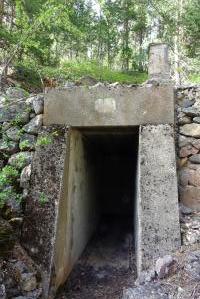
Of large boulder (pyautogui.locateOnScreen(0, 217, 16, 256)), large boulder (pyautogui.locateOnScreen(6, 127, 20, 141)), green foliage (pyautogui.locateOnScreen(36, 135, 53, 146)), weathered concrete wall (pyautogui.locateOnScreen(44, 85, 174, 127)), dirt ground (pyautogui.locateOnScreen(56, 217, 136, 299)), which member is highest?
weathered concrete wall (pyautogui.locateOnScreen(44, 85, 174, 127))

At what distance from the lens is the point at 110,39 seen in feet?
57.1

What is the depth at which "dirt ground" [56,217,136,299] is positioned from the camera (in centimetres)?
421

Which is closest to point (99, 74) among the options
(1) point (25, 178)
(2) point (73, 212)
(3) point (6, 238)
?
(2) point (73, 212)

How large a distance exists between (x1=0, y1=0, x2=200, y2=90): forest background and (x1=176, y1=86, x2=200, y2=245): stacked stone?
4345 mm

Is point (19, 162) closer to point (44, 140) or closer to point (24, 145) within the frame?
point (24, 145)

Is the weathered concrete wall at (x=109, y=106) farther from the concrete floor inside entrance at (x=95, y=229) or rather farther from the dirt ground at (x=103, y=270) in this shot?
the dirt ground at (x=103, y=270)

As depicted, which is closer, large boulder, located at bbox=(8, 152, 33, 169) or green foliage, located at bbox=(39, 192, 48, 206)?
green foliage, located at bbox=(39, 192, 48, 206)

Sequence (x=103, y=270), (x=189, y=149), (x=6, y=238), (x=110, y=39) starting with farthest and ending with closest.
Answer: (x=110, y=39) → (x=103, y=270) → (x=189, y=149) → (x=6, y=238)

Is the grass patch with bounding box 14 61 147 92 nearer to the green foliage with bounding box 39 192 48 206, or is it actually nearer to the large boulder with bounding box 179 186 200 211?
the green foliage with bounding box 39 192 48 206

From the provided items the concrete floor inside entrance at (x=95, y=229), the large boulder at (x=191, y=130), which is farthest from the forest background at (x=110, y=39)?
the large boulder at (x=191, y=130)

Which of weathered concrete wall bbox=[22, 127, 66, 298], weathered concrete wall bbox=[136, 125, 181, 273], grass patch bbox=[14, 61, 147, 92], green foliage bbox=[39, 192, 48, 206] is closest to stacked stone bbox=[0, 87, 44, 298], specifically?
weathered concrete wall bbox=[22, 127, 66, 298]

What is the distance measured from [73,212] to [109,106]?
1.58 meters

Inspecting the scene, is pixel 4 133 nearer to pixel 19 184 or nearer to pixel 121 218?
pixel 19 184

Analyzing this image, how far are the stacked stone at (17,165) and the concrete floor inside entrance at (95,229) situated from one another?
0.55 m
